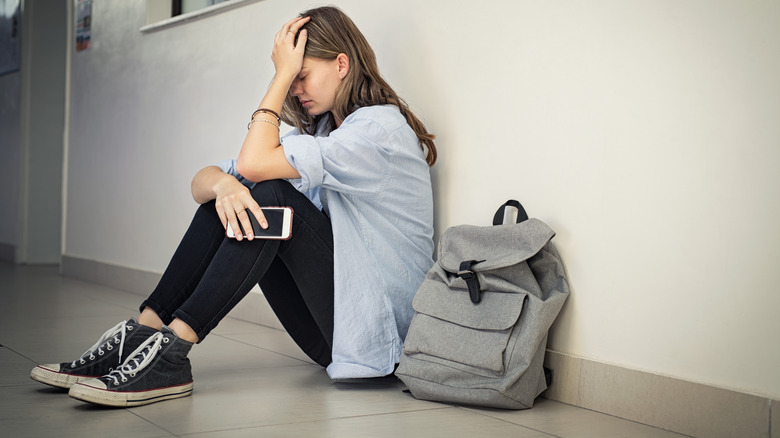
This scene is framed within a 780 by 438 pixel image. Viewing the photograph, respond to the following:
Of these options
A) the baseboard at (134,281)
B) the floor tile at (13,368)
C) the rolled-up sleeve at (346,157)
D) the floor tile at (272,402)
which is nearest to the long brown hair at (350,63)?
the rolled-up sleeve at (346,157)

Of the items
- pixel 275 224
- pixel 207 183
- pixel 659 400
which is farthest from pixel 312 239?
pixel 659 400

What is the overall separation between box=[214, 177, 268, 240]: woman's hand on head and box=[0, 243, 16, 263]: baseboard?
159 inches

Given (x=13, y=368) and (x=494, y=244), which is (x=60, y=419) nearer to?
(x=13, y=368)

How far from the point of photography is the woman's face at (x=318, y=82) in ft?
6.04

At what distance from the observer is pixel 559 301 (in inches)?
62.0

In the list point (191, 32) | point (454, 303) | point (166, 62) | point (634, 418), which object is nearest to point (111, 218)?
point (166, 62)

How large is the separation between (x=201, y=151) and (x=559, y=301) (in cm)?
198

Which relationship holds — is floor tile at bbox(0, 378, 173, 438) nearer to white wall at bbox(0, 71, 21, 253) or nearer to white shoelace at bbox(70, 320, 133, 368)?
white shoelace at bbox(70, 320, 133, 368)

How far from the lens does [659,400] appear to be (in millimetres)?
1445

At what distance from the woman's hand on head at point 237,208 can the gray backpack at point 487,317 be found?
379mm

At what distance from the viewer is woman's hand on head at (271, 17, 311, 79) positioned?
5.86ft

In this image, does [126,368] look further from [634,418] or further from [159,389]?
[634,418]

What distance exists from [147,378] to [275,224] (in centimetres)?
38

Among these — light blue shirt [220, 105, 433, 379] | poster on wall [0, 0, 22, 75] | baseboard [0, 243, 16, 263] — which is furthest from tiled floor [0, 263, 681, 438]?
poster on wall [0, 0, 22, 75]
